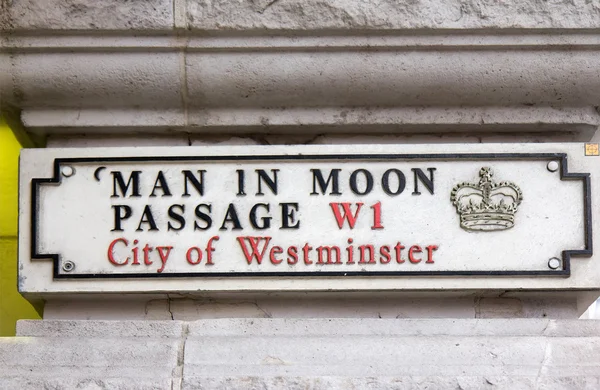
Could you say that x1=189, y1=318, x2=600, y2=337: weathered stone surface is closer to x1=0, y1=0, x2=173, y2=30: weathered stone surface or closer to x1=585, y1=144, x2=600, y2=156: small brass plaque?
x1=585, y1=144, x2=600, y2=156: small brass plaque

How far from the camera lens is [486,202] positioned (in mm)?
1881

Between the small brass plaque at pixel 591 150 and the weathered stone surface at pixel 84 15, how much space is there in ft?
2.89

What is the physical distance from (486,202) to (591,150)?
25 cm

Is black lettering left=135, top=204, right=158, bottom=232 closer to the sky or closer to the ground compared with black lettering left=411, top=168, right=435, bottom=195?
closer to the ground

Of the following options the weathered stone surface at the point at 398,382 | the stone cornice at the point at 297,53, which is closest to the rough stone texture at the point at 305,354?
the weathered stone surface at the point at 398,382

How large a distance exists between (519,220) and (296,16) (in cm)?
61

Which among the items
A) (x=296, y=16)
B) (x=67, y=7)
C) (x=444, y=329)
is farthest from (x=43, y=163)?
(x=444, y=329)

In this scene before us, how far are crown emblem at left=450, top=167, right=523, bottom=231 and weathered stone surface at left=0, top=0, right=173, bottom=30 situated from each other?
68cm

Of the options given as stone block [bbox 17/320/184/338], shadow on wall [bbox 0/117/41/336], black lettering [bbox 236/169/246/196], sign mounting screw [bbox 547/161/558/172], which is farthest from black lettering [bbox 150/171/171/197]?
sign mounting screw [bbox 547/161/558/172]

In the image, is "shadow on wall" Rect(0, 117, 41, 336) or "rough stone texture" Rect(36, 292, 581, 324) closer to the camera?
"rough stone texture" Rect(36, 292, 581, 324)

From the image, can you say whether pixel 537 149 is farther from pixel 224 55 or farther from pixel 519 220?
pixel 224 55

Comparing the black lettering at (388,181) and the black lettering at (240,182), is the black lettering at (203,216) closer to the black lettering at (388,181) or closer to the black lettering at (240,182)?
the black lettering at (240,182)

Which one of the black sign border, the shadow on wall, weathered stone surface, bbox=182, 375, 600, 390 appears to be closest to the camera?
weathered stone surface, bbox=182, 375, 600, 390

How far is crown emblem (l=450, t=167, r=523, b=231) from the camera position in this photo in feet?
6.16
